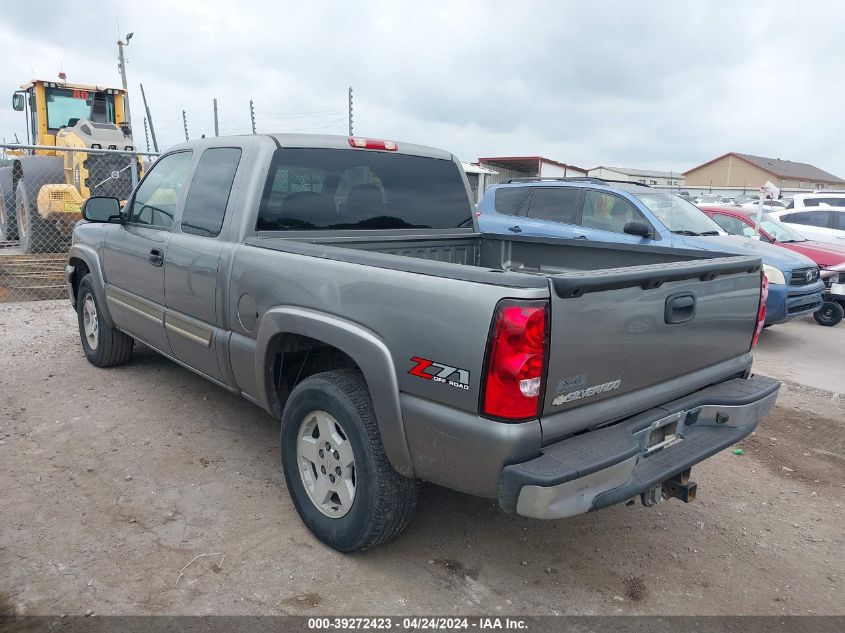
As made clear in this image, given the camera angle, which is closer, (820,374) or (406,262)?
(406,262)

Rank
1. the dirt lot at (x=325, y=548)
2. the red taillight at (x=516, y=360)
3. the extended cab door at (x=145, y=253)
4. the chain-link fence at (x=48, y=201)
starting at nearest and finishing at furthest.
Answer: the red taillight at (x=516, y=360) < the dirt lot at (x=325, y=548) < the extended cab door at (x=145, y=253) < the chain-link fence at (x=48, y=201)

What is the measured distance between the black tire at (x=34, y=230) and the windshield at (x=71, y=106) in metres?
1.77

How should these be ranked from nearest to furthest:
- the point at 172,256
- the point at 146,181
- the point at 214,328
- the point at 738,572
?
the point at 738,572 → the point at 214,328 → the point at 172,256 → the point at 146,181

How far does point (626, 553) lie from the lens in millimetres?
3139

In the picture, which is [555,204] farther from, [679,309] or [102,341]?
[679,309]

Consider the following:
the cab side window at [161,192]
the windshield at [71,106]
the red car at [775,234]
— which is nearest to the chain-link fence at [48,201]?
the windshield at [71,106]

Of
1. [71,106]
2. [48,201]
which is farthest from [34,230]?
[71,106]

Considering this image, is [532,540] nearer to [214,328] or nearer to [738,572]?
[738,572]

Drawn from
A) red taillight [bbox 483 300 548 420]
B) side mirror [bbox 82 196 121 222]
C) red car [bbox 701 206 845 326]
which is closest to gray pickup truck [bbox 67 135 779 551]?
red taillight [bbox 483 300 548 420]

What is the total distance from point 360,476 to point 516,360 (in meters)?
0.97

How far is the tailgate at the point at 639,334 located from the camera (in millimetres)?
2285

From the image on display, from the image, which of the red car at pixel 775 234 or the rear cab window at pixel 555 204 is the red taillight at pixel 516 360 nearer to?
the rear cab window at pixel 555 204

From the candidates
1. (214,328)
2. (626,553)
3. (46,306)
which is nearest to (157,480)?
(214,328)

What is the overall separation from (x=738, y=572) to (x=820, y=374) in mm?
4309
